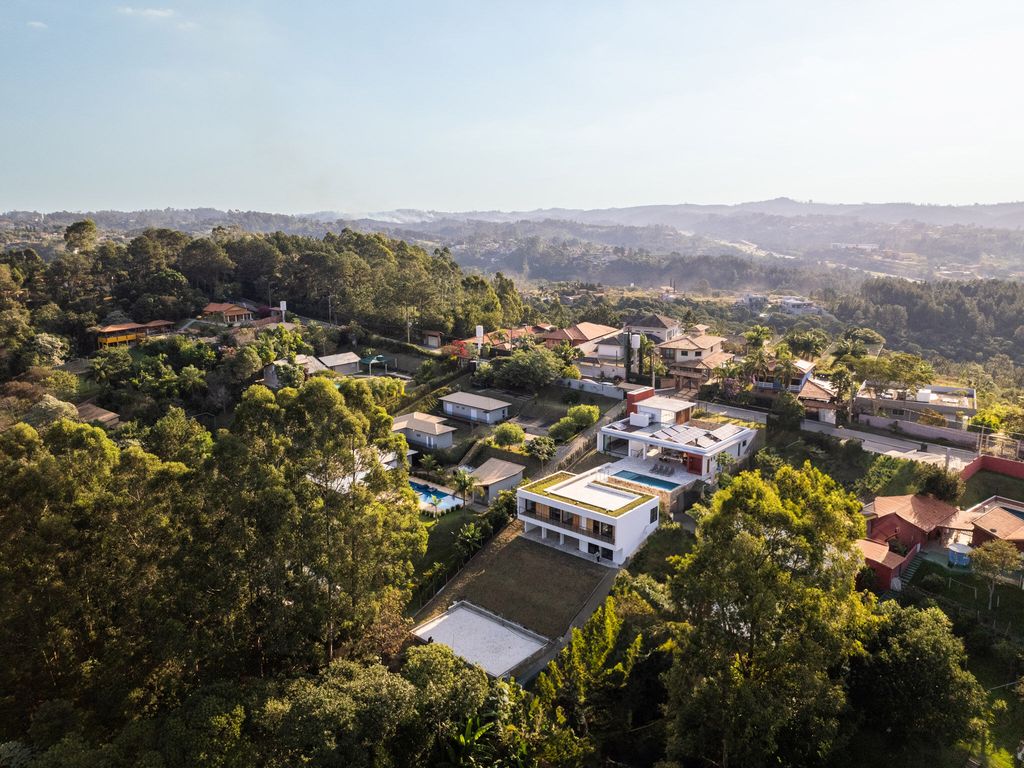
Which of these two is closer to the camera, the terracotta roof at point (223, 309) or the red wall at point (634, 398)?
the red wall at point (634, 398)

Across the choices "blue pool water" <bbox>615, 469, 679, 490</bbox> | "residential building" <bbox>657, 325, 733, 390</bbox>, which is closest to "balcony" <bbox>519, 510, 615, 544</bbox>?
"blue pool water" <bbox>615, 469, 679, 490</bbox>

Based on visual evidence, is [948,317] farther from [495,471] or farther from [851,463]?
[495,471]

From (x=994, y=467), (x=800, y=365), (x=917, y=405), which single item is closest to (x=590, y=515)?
(x=994, y=467)

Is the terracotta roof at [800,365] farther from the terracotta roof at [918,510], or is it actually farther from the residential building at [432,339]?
the residential building at [432,339]

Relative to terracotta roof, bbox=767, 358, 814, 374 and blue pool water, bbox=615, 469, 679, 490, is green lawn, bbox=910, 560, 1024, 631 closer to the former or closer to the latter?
blue pool water, bbox=615, 469, 679, 490

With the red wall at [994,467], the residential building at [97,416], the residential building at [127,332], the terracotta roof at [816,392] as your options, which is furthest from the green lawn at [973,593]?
the residential building at [127,332]

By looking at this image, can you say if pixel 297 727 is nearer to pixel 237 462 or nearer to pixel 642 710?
pixel 237 462

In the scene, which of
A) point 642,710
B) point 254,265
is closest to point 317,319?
point 254,265
